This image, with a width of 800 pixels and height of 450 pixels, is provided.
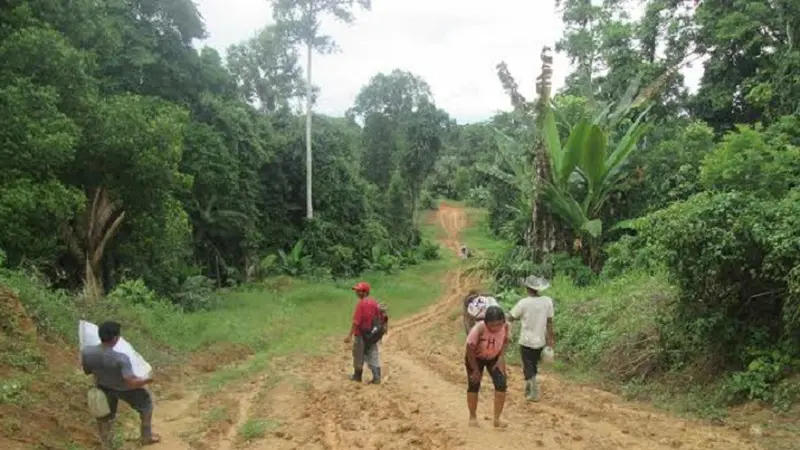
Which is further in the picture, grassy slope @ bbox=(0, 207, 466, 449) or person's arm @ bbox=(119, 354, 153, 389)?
grassy slope @ bbox=(0, 207, 466, 449)

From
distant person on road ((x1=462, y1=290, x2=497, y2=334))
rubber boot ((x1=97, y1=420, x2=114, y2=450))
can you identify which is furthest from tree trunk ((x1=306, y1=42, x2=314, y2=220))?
rubber boot ((x1=97, y1=420, x2=114, y2=450))

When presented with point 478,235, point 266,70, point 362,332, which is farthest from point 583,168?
point 478,235

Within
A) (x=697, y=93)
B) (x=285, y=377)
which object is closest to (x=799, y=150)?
(x=285, y=377)

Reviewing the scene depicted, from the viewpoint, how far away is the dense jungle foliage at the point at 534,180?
840 cm

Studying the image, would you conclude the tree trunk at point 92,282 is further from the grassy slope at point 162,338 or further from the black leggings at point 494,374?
the black leggings at point 494,374

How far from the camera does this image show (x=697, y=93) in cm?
2348

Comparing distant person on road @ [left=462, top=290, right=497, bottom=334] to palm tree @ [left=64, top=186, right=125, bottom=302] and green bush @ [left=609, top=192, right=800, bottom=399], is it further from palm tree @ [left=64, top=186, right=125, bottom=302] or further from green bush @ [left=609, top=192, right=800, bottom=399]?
palm tree @ [left=64, top=186, right=125, bottom=302]

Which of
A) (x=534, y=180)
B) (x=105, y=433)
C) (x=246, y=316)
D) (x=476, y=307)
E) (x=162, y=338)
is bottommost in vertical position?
(x=246, y=316)

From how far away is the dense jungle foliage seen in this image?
8398 millimetres

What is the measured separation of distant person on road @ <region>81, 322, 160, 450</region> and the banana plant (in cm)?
1057

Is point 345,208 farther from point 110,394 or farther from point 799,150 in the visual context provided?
point 110,394

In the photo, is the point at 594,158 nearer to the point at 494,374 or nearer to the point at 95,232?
the point at 494,374

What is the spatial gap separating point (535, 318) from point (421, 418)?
5.55 ft

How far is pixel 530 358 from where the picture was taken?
26.7ft
